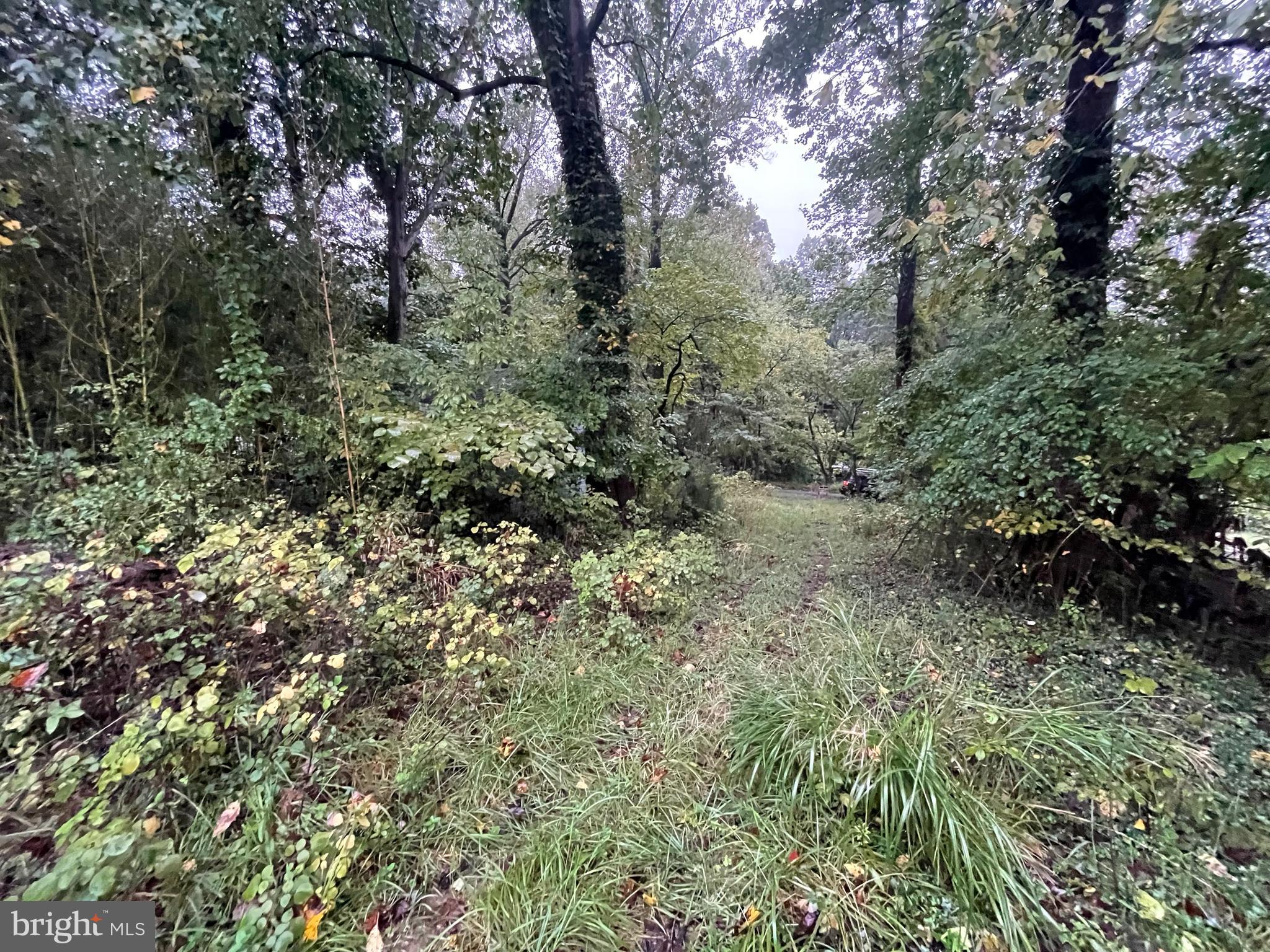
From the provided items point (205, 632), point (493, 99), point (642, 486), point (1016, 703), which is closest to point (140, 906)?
point (205, 632)

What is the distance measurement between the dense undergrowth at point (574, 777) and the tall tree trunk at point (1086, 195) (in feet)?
7.62

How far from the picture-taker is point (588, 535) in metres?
4.37

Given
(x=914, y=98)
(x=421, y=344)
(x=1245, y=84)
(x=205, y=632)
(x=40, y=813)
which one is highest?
(x=914, y=98)

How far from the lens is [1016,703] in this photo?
2.22m

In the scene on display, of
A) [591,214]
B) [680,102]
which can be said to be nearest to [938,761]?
[591,214]

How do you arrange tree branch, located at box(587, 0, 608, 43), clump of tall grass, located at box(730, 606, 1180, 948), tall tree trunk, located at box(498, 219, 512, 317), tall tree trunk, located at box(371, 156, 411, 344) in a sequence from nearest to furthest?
clump of tall grass, located at box(730, 606, 1180, 948) → tree branch, located at box(587, 0, 608, 43) → tall tree trunk, located at box(371, 156, 411, 344) → tall tree trunk, located at box(498, 219, 512, 317)

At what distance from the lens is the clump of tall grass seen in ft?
4.95

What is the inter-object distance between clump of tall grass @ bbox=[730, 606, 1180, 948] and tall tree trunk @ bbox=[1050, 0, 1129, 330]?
2.70 m

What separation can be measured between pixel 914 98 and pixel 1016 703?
5.43m

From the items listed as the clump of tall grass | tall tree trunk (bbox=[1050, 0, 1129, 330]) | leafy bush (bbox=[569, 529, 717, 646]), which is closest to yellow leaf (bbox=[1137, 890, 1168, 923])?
the clump of tall grass

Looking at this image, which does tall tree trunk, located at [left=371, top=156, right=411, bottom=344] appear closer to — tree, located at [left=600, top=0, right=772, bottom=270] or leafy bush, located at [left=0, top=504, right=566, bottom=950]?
tree, located at [left=600, top=0, right=772, bottom=270]

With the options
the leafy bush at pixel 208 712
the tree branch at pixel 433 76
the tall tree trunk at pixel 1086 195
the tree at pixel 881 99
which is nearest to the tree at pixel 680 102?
the tree at pixel 881 99

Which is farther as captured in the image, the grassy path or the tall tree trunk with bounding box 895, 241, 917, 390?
the tall tree trunk with bounding box 895, 241, 917, 390

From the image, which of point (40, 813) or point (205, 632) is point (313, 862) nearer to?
point (40, 813)
